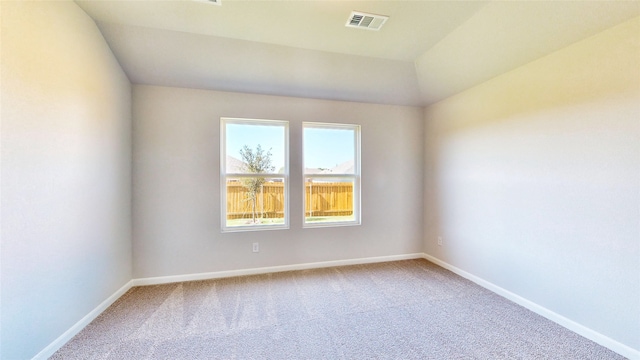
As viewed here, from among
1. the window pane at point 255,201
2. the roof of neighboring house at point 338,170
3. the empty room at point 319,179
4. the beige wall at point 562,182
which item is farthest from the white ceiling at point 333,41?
the window pane at point 255,201

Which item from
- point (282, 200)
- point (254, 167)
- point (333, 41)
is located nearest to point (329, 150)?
point (282, 200)

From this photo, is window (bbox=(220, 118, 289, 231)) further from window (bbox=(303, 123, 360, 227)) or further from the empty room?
window (bbox=(303, 123, 360, 227))

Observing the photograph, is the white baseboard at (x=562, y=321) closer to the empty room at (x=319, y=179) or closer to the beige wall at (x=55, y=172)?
the empty room at (x=319, y=179)

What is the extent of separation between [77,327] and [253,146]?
2.40 metres

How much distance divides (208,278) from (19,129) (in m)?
2.29

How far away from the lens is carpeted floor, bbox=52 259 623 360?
1864 millimetres

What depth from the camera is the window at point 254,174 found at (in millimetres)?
3314

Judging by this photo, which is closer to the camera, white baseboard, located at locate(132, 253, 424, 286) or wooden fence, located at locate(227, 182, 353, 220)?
white baseboard, located at locate(132, 253, 424, 286)

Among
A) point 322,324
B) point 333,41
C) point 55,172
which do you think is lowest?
point 322,324

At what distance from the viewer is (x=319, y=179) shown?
366 centimetres

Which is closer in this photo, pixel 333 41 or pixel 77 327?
pixel 77 327

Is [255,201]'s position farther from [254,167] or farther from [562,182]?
[562,182]

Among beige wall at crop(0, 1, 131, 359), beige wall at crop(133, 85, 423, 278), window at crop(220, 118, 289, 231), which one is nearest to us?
beige wall at crop(0, 1, 131, 359)

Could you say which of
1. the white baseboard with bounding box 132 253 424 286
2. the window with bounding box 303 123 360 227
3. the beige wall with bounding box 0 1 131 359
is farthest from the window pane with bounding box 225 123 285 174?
the white baseboard with bounding box 132 253 424 286
